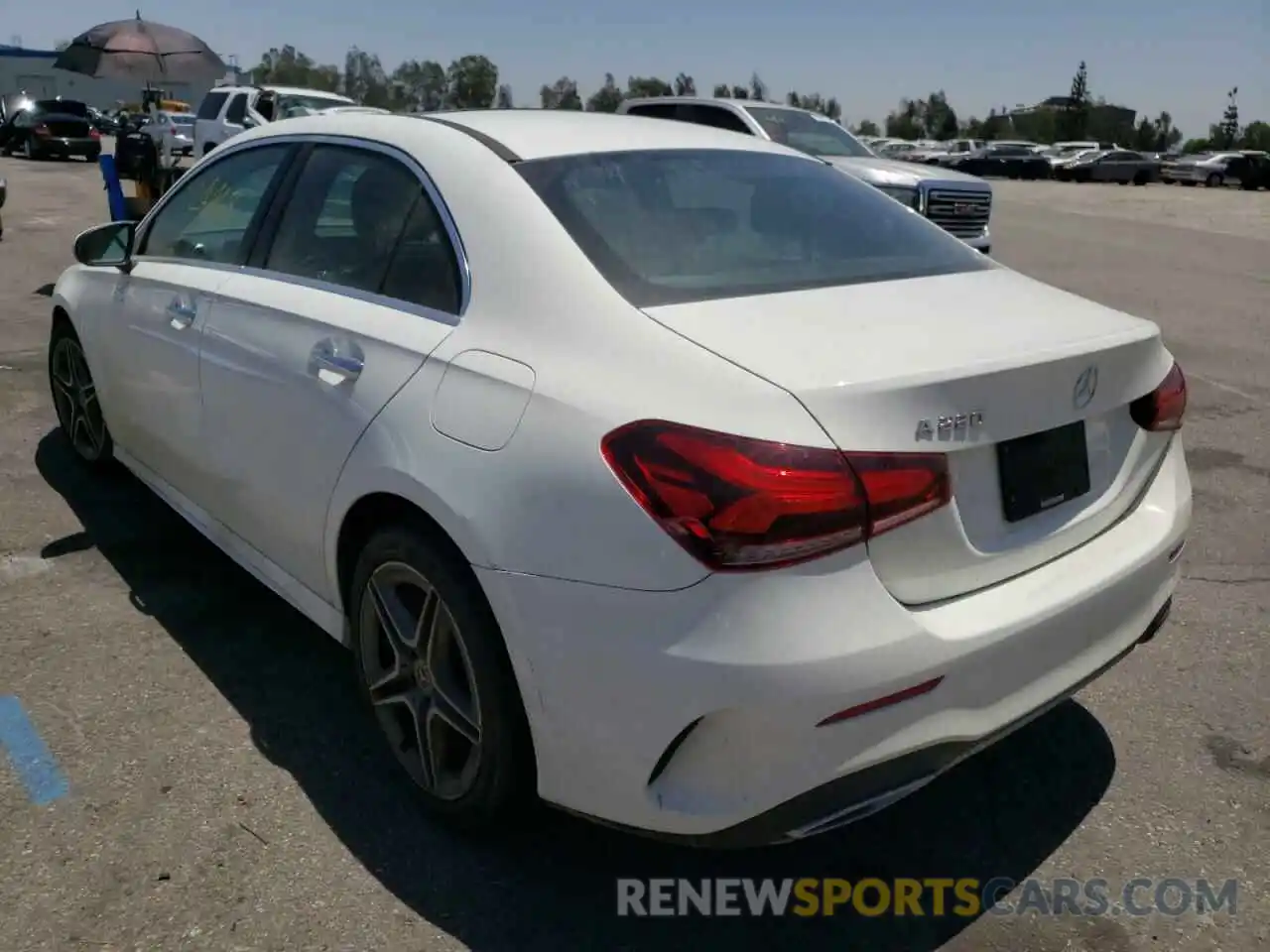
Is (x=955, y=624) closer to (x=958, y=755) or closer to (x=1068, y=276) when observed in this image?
(x=958, y=755)

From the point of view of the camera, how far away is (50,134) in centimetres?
3453

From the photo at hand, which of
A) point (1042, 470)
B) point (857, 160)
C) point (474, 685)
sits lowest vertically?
point (474, 685)

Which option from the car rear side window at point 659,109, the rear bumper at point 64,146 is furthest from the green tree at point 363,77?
the car rear side window at point 659,109

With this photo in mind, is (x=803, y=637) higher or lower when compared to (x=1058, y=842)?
higher

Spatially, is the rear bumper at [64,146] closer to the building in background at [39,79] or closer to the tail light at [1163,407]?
the tail light at [1163,407]

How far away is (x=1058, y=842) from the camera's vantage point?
2803 mm

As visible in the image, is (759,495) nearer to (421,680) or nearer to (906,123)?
(421,680)

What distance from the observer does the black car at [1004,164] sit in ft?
164

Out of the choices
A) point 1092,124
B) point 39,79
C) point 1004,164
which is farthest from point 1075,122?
point 39,79

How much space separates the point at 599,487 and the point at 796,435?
39 centimetres

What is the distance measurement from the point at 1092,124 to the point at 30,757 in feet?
339

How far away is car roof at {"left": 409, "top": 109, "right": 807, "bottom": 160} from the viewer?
9.94 ft

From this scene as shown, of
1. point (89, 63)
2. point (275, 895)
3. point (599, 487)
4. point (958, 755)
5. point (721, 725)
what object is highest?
point (89, 63)

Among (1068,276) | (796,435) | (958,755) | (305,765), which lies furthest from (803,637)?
(1068,276)
